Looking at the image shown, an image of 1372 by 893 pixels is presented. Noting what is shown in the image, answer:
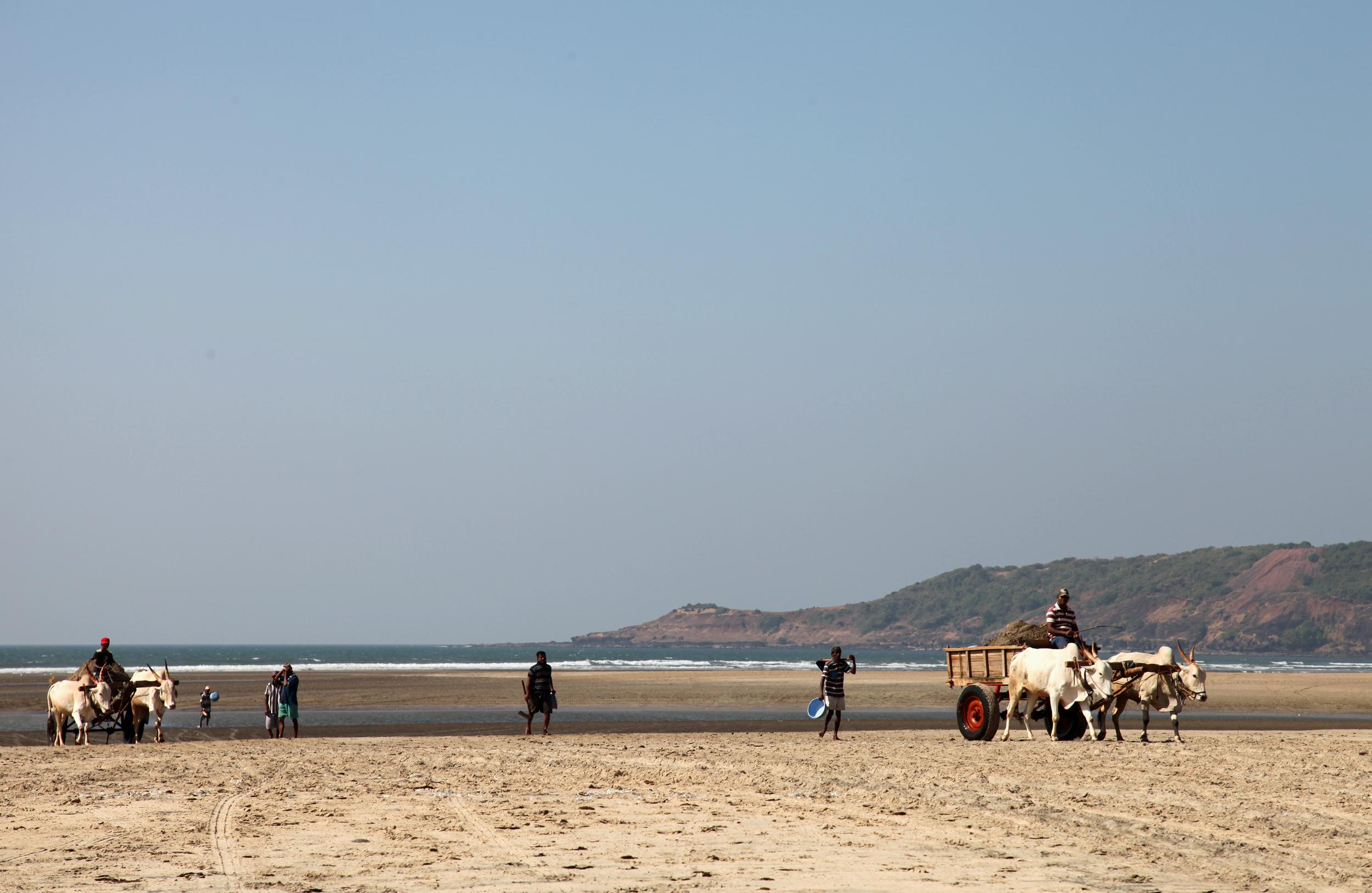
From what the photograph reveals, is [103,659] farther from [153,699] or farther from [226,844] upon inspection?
[226,844]

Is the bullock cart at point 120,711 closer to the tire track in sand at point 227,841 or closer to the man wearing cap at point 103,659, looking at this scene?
the man wearing cap at point 103,659

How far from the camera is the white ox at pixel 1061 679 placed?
20062mm

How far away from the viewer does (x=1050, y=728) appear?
70.0ft

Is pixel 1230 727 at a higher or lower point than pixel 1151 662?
lower

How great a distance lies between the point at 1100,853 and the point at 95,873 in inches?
305

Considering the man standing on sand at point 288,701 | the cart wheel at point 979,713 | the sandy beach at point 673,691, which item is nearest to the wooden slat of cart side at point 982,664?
the cart wheel at point 979,713

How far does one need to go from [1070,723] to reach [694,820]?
36.5ft

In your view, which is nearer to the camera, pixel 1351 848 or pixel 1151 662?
pixel 1351 848

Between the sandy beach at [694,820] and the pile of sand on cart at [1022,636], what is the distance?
2.40m

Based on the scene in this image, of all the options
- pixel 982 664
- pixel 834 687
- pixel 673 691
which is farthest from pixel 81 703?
pixel 673 691

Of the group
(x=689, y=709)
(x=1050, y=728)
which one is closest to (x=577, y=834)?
(x=1050, y=728)

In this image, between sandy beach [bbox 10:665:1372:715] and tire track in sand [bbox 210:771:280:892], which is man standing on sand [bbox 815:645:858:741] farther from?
sandy beach [bbox 10:665:1372:715]

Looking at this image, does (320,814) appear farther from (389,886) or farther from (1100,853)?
(1100,853)

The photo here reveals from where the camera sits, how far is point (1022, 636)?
21.5 meters
